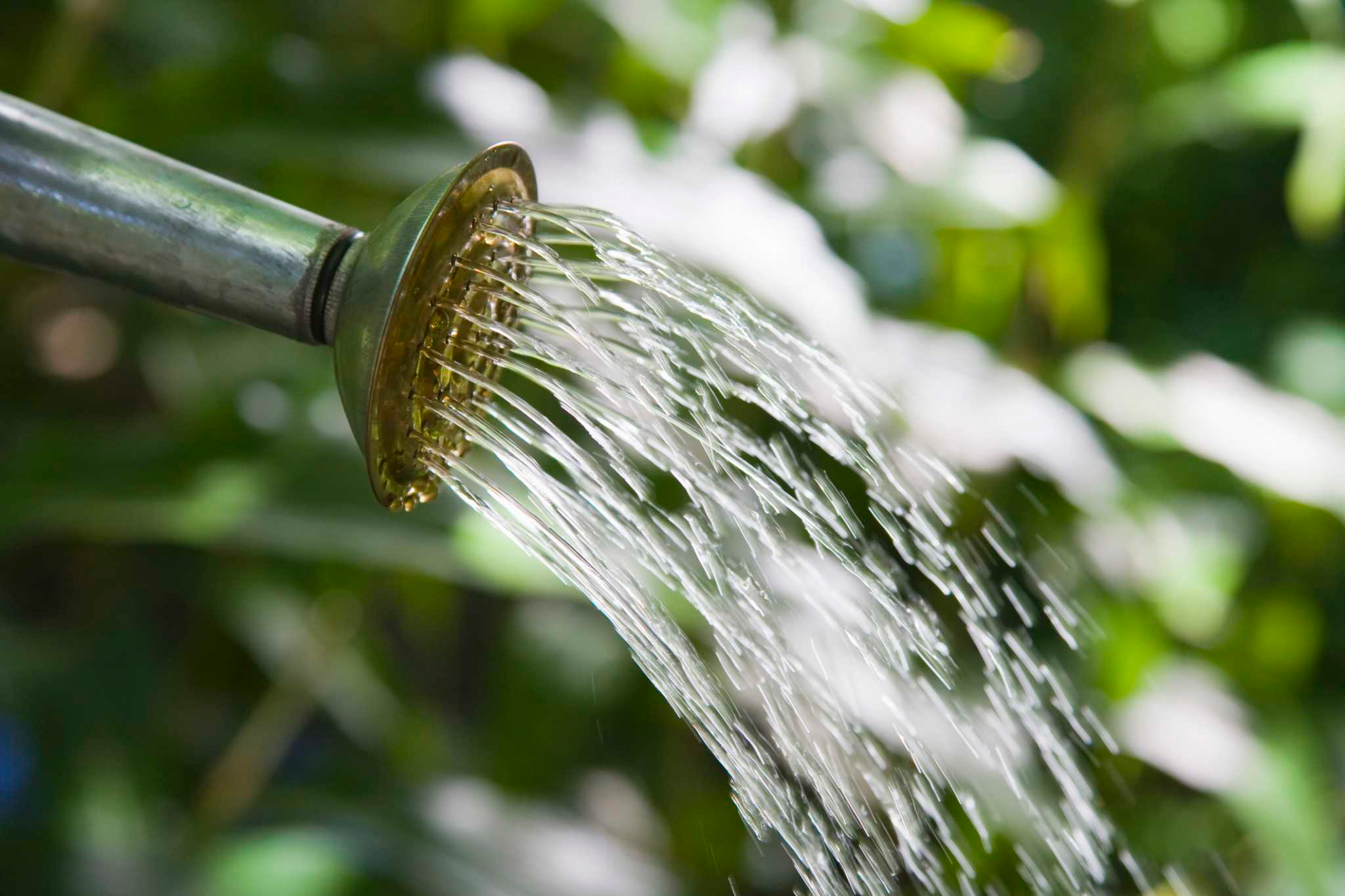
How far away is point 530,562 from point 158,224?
266 mm

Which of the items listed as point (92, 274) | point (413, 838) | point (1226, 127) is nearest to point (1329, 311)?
point (1226, 127)

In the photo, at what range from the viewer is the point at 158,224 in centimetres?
23

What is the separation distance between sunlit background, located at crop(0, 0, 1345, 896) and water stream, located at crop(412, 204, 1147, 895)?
6cm

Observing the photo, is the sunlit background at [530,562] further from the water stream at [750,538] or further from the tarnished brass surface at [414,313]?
the tarnished brass surface at [414,313]

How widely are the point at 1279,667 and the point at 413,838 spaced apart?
0.51 metres

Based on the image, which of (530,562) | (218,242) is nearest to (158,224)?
(218,242)

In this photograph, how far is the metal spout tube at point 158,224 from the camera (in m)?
0.23

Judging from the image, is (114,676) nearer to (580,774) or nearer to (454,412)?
(580,774)

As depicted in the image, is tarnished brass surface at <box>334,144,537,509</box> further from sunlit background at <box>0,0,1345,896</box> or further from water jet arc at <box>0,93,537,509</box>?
sunlit background at <box>0,0,1345,896</box>

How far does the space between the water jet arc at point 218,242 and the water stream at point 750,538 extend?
3 centimetres

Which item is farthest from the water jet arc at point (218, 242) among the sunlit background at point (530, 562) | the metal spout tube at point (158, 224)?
the sunlit background at point (530, 562)

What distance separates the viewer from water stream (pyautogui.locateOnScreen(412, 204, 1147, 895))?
0.30 metres

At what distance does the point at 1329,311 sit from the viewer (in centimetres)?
87

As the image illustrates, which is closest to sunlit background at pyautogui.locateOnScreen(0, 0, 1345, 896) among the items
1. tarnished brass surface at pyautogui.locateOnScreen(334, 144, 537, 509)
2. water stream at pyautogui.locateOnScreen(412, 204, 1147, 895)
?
water stream at pyautogui.locateOnScreen(412, 204, 1147, 895)
